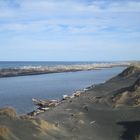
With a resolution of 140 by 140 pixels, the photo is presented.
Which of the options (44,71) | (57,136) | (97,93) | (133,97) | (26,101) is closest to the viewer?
(57,136)

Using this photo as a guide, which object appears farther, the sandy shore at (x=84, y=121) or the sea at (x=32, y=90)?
the sea at (x=32, y=90)

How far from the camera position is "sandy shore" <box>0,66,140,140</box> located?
27.1 metres

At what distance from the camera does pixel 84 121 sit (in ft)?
109

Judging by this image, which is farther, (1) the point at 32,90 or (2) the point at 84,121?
(1) the point at 32,90

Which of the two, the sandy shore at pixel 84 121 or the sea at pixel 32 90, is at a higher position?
the sandy shore at pixel 84 121

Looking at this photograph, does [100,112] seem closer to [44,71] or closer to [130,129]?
[130,129]

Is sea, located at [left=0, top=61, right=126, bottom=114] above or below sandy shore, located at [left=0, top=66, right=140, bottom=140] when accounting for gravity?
below

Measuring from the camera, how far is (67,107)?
40781 mm

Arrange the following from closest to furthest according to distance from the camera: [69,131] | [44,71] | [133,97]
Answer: [69,131], [133,97], [44,71]

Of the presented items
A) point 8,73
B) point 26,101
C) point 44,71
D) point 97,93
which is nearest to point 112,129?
point 97,93

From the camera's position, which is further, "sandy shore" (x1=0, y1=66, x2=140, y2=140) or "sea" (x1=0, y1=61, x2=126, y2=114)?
"sea" (x1=0, y1=61, x2=126, y2=114)

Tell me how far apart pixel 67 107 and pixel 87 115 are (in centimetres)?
538

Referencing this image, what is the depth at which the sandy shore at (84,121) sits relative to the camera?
88.8 feet

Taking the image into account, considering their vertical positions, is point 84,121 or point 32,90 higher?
point 84,121
